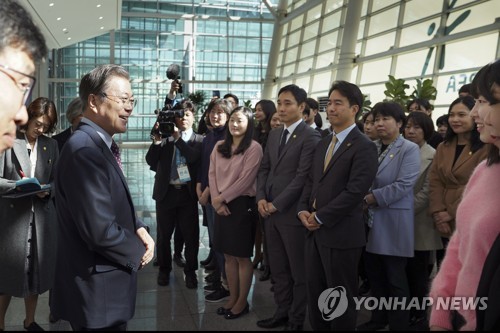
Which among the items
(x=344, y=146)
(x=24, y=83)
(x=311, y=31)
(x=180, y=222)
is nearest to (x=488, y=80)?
(x=24, y=83)

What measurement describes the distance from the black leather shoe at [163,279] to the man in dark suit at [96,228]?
2308 mm

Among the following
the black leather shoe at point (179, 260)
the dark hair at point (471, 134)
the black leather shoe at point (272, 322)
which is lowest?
the black leather shoe at point (179, 260)

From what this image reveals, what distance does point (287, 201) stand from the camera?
10.7 ft

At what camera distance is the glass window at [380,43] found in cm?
1360

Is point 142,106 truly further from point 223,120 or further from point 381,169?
point 381,169

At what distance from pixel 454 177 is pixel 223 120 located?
222cm

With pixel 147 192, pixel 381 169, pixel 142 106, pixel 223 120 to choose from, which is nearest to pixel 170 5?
pixel 142 106

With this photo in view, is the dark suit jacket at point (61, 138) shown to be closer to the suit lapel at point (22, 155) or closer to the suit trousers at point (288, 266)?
the suit lapel at point (22, 155)

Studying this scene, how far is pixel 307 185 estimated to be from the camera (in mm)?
3273

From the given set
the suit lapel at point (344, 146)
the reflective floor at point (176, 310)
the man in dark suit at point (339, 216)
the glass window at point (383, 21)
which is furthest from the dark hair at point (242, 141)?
the glass window at point (383, 21)

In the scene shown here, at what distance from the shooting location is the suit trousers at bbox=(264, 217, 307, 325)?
3252 mm

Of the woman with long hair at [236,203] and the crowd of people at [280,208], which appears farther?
the woman with long hair at [236,203]

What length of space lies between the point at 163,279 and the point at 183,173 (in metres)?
1.06
